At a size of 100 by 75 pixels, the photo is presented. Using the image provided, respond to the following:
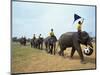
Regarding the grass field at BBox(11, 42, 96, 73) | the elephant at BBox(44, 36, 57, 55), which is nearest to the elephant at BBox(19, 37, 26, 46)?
the grass field at BBox(11, 42, 96, 73)

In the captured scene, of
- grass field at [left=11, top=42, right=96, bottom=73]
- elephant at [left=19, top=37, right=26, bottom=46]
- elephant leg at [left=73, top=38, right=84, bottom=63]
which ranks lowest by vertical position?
grass field at [left=11, top=42, right=96, bottom=73]

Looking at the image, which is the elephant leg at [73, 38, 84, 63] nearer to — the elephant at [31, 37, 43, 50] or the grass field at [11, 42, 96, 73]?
the grass field at [11, 42, 96, 73]

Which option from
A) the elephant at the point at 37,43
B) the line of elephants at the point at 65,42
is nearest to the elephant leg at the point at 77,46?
the line of elephants at the point at 65,42

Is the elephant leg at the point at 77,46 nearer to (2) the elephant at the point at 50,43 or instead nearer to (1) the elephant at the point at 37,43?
(2) the elephant at the point at 50,43

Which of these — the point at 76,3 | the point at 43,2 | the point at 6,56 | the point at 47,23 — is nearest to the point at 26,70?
the point at 6,56

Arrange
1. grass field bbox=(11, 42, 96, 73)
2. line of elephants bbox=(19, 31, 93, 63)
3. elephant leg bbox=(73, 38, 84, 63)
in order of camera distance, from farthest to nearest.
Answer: elephant leg bbox=(73, 38, 84, 63), line of elephants bbox=(19, 31, 93, 63), grass field bbox=(11, 42, 96, 73)

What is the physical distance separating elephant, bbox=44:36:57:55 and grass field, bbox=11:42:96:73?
0.20ft

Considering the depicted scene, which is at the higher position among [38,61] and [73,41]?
[73,41]

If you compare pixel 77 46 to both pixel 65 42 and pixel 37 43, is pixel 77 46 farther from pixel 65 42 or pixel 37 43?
pixel 37 43

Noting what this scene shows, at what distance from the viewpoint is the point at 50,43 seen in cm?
247

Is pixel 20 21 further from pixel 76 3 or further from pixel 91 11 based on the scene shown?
pixel 91 11

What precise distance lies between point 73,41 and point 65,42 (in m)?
0.10

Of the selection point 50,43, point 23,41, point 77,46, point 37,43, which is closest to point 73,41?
point 77,46

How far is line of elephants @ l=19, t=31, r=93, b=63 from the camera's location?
2.43 m
